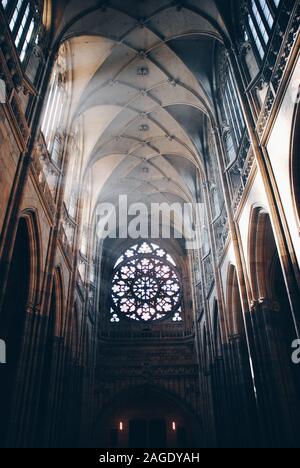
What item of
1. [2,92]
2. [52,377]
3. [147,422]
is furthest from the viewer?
[147,422]

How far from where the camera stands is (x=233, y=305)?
1397 centimetres

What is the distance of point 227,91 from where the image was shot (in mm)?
14281

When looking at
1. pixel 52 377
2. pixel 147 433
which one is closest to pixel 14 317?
pixel 52 377

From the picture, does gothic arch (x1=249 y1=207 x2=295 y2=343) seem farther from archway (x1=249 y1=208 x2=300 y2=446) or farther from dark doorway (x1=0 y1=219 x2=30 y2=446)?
dark doorway (x1=0 y1=219 x2=30 y2=446)

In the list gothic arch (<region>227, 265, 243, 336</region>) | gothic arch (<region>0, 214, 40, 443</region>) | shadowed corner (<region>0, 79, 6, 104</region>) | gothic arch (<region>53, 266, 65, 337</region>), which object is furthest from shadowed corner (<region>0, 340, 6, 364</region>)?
gothic arch (<region>227, 265, 243, 336</region>)

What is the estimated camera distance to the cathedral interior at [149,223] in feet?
30.2

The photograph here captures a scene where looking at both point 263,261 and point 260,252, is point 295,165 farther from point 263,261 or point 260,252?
point 263,261

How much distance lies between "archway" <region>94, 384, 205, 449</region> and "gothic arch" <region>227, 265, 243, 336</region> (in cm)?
772

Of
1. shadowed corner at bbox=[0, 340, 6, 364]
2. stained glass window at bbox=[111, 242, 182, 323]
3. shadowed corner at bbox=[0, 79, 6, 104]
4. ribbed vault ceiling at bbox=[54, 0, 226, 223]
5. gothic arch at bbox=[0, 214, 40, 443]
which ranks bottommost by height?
shadowed corner at bbox=[0, 340, 6, 364]

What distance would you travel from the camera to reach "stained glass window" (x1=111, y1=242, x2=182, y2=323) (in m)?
23.3

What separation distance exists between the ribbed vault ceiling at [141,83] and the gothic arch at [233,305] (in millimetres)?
6641

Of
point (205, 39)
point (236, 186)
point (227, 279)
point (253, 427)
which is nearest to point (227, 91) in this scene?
point (205, 39)

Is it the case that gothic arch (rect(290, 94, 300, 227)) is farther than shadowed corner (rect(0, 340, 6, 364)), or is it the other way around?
Result: shadowed corner (rect(0, 340, 6, 364))

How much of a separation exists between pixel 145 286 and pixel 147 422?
305 inches
